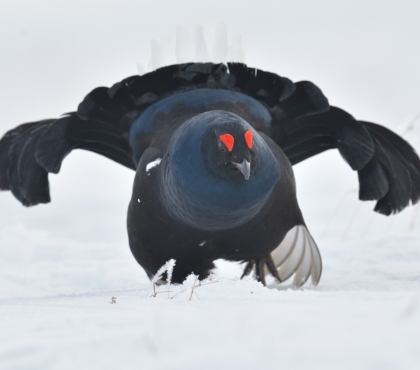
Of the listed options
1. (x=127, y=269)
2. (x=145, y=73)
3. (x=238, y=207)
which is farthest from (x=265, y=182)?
(x=127, y=269)

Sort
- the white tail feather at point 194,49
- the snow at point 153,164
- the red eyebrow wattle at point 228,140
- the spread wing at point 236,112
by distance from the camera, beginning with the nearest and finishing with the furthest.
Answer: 1. the red eyebrow wattle at point 228,140
2. the snow at point 153,164
3. the spread wing at point 236,112
4. the white tail feather at point 194,49

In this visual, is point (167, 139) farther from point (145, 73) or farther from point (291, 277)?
point (291, 277)

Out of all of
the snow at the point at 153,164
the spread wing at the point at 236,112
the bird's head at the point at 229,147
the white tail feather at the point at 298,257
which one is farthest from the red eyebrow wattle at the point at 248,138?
the white tail feather at the point at 298,257

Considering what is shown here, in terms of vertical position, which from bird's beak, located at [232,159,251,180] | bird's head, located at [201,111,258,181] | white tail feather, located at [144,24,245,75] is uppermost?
white tail feather, located at [144,24,245,75]

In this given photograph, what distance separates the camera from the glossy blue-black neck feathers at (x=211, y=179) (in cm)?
351

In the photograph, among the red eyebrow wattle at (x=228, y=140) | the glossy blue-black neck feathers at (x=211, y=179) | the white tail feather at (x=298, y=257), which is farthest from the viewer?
the white tail feather at (x=298, y=257)

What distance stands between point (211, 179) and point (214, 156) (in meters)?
0.13

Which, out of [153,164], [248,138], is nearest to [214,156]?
[248,138]

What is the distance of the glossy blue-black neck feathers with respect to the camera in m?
3.51

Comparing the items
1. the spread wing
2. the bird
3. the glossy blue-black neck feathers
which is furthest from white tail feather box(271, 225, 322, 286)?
the glossy blue-black neck feathers

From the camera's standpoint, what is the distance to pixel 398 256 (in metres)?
5.01

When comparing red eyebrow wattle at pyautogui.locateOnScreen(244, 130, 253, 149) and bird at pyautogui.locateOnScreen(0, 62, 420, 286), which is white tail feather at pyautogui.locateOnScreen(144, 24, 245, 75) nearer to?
bird at pyautogui.locateOnScreen(0, 62, 420, 286)

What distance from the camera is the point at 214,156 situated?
3.49 metres

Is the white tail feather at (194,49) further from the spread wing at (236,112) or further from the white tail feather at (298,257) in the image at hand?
the white tail feather at (298,257)
